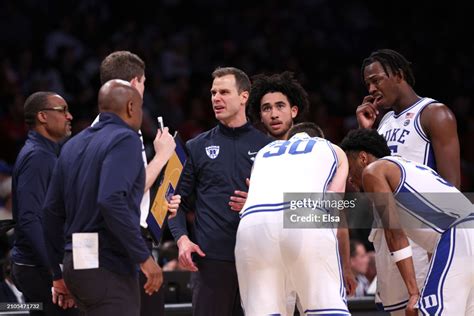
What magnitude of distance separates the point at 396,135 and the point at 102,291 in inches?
104

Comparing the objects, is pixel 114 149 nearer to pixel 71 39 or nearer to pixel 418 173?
pixel 418 173

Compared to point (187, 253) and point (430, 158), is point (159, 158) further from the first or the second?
point (430, 158)

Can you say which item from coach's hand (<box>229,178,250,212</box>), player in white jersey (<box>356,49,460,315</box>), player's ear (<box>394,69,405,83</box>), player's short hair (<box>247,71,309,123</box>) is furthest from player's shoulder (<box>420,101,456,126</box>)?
coach's hand (<box>229,178,250,212</box>)

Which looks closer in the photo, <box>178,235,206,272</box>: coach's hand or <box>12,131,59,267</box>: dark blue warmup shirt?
<box>12,131,59,267</box>: dark blue warmup shirt

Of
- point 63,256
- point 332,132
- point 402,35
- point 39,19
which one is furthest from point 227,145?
point 402,35

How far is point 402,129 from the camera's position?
6352mm

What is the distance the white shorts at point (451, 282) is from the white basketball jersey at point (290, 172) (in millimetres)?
769

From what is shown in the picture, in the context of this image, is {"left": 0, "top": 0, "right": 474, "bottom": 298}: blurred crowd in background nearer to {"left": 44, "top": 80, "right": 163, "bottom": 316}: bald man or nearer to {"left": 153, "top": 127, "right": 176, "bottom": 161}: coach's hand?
{"left": 153, "top": 127, "right": 176, "bottom": 161}: coach's hand

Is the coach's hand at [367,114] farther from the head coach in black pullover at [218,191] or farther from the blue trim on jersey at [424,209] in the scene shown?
the blue trim on jersey at [424,209]

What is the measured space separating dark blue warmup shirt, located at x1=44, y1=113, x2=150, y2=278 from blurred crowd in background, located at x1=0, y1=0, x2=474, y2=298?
17.2 ft

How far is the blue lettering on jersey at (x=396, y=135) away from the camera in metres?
6.33

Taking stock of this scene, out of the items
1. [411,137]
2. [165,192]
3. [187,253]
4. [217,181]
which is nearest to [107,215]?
[165,192]

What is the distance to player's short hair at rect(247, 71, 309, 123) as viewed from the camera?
635 cm

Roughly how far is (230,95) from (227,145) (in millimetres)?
335
